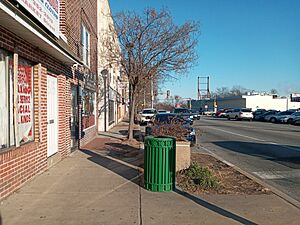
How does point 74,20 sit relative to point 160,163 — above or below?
above

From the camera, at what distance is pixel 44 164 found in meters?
8.32

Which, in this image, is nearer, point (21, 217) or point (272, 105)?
point (21, 217)

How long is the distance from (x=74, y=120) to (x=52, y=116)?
10.2 ft

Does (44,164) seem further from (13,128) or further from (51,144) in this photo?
(13,128)

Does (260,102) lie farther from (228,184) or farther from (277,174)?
(228,184)

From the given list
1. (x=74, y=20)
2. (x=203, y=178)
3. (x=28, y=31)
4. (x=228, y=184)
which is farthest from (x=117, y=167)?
(x=74, y=20)

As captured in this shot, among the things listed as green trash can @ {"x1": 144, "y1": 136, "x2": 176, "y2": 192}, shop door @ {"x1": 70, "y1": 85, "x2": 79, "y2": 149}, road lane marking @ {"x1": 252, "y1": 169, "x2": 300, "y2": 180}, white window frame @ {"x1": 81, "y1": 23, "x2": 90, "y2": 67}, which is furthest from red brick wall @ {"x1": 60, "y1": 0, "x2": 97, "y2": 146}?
road lane marking @ {"x1": 252, "y1": 169, "x2": 300, "y2": 180}

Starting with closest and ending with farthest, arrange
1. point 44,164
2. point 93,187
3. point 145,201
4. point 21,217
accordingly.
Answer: point 21,217
point 145,201
point 93,187
point 44,164

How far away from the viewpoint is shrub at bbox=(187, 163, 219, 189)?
6.81m

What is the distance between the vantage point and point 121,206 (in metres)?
5.65

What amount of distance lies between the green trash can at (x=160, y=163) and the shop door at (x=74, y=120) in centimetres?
611

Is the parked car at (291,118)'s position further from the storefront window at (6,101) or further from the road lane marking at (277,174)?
the storefront window at (6,101)

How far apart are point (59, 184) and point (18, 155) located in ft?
3.88

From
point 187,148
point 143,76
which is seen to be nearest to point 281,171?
point 187,148
